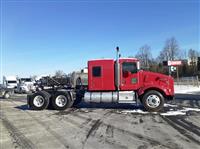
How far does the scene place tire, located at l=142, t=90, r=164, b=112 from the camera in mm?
15648

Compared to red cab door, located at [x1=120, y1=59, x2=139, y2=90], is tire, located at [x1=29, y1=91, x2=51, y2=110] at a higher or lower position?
lower

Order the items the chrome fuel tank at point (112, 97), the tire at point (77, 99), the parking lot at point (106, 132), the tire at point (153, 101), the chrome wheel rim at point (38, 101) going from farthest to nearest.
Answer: the tire at point (77, 99) < the chrome wheel rim at point (38, 101) < the chrome fuel tank at point (112, 97) < the tire at point (153, 101) < the parking lot at point (106, 132)

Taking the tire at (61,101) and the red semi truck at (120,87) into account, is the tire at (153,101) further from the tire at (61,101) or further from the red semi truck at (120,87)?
the tire at (61,101)

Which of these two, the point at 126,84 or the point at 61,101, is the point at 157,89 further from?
the point at 61,101

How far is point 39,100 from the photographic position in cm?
1780

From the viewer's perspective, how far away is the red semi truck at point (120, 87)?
631 inches

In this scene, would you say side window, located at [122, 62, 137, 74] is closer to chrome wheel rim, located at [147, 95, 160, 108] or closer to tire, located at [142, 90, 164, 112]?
tire, located at [142, 90, 164, 112]

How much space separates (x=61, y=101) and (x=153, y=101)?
16.8ft

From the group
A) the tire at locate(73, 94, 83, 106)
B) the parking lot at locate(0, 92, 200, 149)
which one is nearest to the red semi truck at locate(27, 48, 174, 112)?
the tire at locate(73, 94, 83, 106)

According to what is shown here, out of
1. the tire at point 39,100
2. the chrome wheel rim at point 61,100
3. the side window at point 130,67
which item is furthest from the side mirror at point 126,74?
the tire at point 39,100

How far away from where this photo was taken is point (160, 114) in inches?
563

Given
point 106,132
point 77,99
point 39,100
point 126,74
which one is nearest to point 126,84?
point 126,74

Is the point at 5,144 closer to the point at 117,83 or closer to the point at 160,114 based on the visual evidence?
the point at 160,114

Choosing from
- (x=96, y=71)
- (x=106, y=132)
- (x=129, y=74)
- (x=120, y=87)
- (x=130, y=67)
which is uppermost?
(x=130, y=67)
